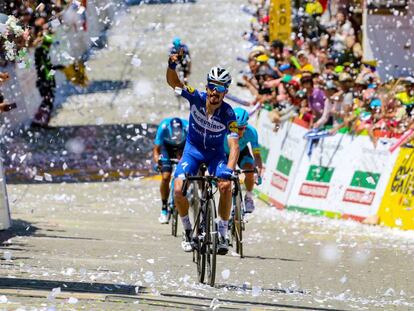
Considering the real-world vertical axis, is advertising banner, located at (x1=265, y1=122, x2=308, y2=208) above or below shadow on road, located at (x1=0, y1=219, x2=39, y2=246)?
below

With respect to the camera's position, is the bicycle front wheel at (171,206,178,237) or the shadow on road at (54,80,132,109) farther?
the shadow on road at (54,80,132,109)

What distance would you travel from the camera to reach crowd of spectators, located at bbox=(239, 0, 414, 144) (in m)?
17.3

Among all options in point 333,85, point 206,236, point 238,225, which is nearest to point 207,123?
point 206,236

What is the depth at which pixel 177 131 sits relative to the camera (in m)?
16.5

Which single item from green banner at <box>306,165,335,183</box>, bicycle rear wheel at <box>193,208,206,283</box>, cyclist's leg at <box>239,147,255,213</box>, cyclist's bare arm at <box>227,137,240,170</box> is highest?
cyclist's bare arm at <box>227,137,240,170</box>

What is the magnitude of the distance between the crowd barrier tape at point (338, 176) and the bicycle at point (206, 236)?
5.04 meters

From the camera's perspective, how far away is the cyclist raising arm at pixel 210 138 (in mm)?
11570

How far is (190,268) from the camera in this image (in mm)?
12617

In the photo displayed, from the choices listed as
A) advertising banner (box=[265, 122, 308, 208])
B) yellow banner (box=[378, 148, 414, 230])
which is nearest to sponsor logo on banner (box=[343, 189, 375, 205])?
yellow banner (box=[378, 148, 414, 230])

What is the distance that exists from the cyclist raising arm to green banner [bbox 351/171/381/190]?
219 inches

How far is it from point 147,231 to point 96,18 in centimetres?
2855

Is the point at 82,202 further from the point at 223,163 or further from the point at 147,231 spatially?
the point at 223,163

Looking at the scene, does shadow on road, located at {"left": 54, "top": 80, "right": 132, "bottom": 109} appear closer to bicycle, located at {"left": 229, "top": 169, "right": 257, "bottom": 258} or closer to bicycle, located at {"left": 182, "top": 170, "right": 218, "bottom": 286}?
bicycle, located at {"left": 229, "top": 169, "right": 257, "bottom": 258}

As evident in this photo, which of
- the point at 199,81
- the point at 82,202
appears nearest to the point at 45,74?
the point at 199,81
